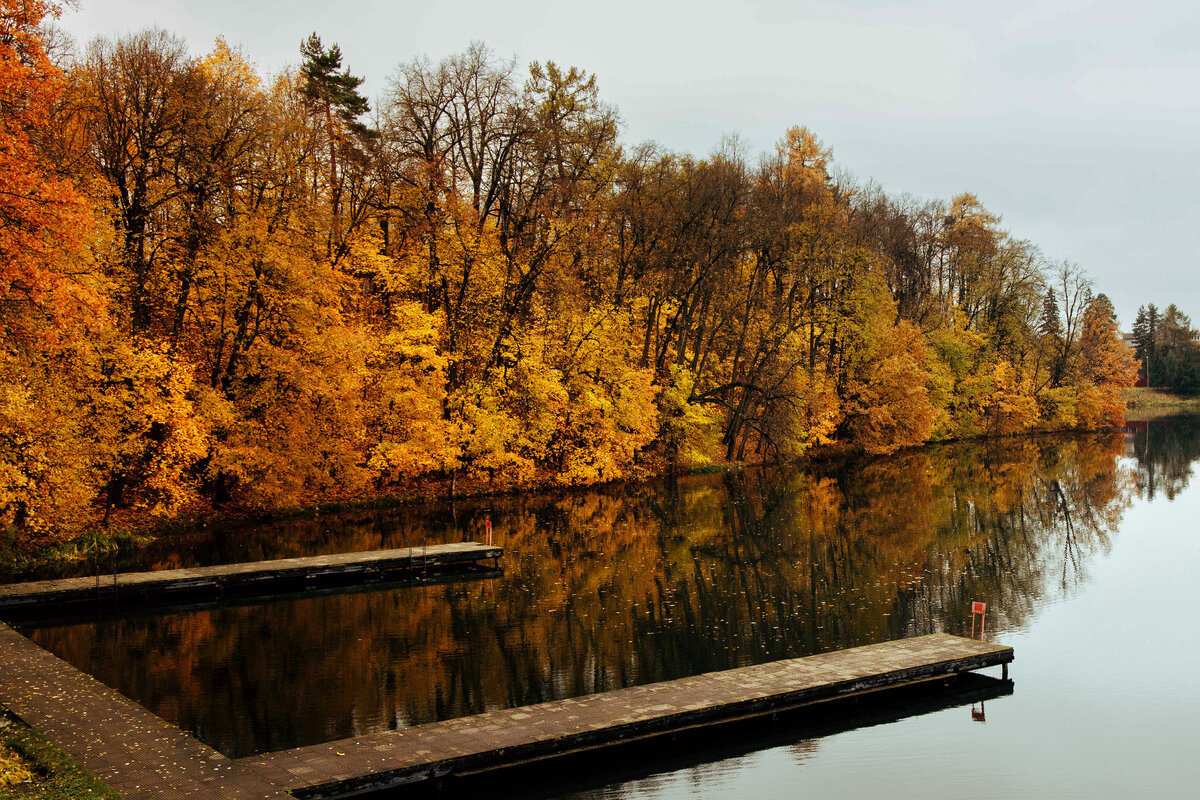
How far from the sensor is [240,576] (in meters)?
23.1

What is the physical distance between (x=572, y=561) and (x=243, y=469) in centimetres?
1266

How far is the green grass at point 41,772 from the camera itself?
30.5 ft

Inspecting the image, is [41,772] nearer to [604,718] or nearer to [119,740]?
[119,740]

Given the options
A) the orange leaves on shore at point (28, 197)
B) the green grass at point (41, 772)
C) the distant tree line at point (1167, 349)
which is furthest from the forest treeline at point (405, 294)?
the distant tree line at point (1167, 349)

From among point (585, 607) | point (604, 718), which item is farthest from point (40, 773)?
point (585, 607)

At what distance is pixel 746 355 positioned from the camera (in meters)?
54.2

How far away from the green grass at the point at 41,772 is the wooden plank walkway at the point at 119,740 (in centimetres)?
31

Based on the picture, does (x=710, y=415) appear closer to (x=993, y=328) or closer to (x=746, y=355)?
(x=746, y=355)

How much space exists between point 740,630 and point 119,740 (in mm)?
11481

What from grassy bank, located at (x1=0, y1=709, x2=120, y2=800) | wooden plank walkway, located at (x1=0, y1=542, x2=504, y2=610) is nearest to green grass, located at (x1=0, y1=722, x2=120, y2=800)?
grassy bank, located at (x1=0, y1=709, x2=120, y2=800)

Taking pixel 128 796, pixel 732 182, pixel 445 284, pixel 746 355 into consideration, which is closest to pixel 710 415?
pixel 746 355

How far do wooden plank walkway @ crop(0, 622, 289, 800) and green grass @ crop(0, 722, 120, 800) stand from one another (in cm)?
31

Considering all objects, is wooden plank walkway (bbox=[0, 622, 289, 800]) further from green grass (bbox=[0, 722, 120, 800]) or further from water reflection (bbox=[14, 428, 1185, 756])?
water reflection (bbox=[14, 428, 1185, 756])

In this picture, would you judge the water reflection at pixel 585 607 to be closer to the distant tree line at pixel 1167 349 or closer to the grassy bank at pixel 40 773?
the grassy bank at pixel 40 773
